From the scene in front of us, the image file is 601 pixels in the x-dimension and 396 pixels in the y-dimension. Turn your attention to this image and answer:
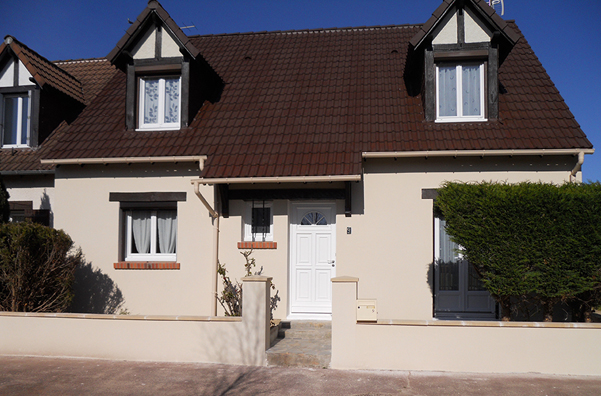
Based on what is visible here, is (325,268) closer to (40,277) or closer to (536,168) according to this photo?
(536,168)

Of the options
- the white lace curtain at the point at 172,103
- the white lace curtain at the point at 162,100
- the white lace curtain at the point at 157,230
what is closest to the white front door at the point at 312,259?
the white lace curtain at the point at 157,230

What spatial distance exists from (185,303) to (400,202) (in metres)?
4.84

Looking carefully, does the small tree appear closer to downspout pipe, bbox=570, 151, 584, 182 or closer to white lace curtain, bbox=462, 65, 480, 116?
white lace curtain, bbox=462, 65, 480, 116

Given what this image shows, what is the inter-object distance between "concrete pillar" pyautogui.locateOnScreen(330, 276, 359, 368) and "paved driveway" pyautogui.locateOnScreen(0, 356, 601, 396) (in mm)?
201

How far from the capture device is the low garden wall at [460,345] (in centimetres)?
708

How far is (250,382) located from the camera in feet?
22.4

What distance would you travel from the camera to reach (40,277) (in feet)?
28.4

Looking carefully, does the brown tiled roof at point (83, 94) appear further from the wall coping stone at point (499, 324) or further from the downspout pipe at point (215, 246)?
the wall coping stone at point (499, 324)

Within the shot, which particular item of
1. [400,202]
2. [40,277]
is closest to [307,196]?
[400,202]

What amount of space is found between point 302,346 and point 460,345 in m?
2.58

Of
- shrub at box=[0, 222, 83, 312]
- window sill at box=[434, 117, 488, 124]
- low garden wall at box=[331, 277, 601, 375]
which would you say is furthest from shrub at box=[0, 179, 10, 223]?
window sill at box=[434, 117, 488, 124]

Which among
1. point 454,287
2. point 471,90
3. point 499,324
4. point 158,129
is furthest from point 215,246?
point 471,90

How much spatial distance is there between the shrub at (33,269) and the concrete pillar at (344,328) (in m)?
5.14

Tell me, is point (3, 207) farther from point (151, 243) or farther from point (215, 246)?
point (215, 246)
